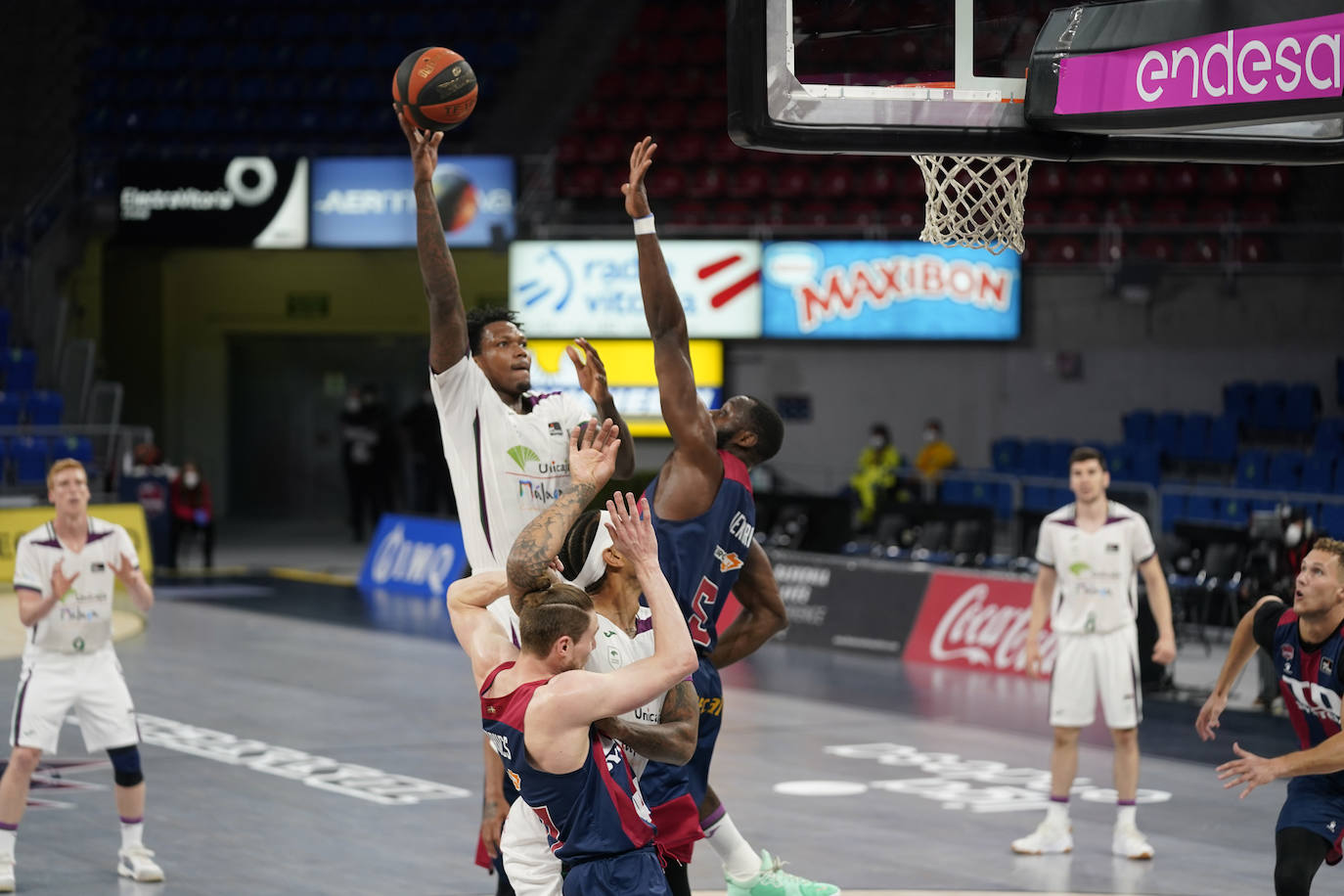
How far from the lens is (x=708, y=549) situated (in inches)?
267

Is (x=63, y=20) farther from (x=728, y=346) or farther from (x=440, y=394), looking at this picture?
(x=440, y=394)

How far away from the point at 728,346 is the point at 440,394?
1479 centimetres

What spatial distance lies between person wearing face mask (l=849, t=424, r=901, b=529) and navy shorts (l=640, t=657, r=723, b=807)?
13.0m

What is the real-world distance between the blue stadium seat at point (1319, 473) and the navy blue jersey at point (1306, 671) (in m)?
12.1

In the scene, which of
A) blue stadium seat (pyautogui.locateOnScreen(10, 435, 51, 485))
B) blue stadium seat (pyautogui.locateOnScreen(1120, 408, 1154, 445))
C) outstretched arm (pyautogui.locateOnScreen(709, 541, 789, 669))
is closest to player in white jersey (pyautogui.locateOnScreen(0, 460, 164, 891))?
outstretched arm (pyautogui.locateOnScreen(709, 541, 789, 669))

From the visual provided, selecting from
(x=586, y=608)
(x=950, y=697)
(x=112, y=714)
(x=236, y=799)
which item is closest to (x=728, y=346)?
(x=950, y=697)

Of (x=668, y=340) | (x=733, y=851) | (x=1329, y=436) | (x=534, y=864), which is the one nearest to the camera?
(x=534, y=864)

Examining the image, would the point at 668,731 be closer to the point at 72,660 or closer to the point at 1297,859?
the point at 1297,859

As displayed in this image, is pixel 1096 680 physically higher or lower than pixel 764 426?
lower

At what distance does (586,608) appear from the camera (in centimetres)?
527

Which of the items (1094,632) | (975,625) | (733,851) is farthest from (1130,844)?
(975,625)

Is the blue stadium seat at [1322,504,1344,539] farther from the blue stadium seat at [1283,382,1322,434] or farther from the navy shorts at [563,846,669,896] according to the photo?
the navy shorts at [563,846,669,896]

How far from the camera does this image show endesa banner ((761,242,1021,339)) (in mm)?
20172

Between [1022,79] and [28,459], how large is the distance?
57.5ft
